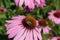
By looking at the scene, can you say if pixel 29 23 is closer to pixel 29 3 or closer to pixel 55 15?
pixel 29 3

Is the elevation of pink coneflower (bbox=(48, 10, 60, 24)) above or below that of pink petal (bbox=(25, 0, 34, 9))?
below

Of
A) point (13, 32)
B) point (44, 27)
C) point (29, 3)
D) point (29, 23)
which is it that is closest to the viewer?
point (29, 3)

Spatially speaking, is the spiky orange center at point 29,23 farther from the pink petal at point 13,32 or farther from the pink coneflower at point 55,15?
the pink coneflower at point 55,15

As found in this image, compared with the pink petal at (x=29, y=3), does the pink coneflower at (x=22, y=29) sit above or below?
below

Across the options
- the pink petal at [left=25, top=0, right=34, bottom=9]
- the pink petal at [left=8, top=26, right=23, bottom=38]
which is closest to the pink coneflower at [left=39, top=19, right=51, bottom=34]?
the pink petal at [left=8, top=26, right=23, bottom=38]

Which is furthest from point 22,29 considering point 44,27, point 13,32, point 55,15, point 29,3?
point 55,15

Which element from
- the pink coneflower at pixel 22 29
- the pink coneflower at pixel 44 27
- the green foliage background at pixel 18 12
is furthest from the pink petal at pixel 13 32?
the pink coneflower at pixel 44 27

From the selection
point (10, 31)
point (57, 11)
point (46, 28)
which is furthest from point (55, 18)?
point (10, 31)

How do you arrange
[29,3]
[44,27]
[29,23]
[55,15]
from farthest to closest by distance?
[55,15]
[44,27]
[29,23]
[29,3]

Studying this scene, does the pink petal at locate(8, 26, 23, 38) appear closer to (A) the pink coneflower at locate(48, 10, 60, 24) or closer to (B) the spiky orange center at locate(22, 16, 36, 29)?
(B) the spiky orange center at locate(22, 16, 36, 29)
